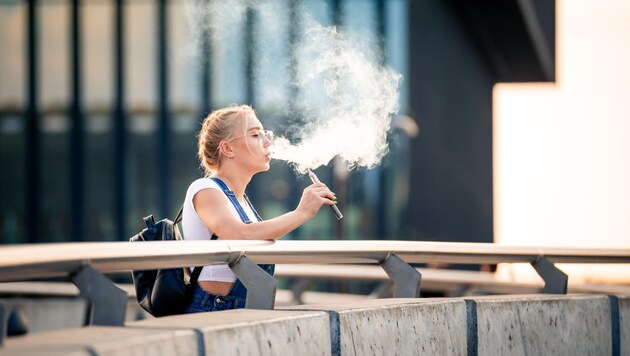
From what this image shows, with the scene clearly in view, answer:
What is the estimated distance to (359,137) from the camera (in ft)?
20.9

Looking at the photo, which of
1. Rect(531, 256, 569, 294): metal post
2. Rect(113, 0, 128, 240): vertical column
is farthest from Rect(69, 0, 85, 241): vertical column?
Rect(531, 256, 569, 294): metal post

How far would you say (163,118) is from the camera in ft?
93.9

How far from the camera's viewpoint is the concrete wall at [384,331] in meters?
3.48

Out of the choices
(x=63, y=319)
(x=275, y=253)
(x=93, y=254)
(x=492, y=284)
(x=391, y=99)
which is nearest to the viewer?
(x=93, y=254)

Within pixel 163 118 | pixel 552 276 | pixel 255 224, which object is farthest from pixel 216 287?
pixel 163 118

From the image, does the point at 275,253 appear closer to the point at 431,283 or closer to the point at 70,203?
the point at 431,283

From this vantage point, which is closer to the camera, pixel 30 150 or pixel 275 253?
pixel 275 253

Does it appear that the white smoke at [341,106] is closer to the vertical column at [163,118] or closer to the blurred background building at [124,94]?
the blurred background building at [124,94]

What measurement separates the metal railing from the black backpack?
0.37 m

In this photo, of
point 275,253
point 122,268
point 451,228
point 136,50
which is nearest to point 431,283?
point 275,253

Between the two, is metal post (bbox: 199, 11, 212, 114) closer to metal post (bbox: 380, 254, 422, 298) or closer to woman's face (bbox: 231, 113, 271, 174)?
woman's face (bbox: 231, 113, 271, 174)

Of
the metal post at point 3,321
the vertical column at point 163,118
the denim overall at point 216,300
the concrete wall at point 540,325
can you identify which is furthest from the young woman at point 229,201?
the vertical column at point 163,118

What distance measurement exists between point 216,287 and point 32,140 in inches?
964

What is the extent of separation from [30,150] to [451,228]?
10.9 metres
